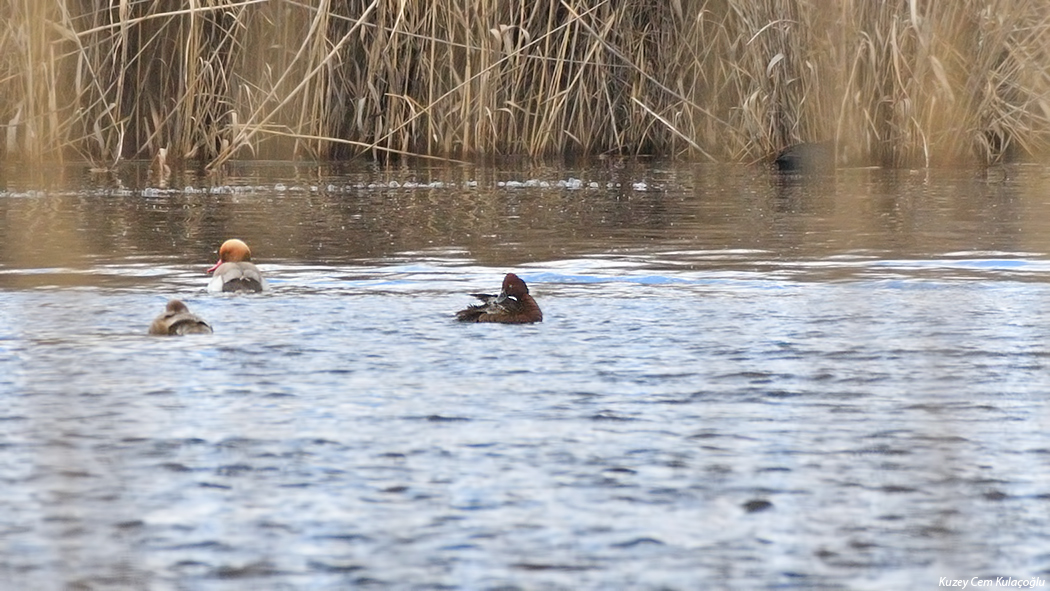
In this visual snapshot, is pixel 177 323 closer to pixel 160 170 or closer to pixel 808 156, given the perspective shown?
pixel 160 170

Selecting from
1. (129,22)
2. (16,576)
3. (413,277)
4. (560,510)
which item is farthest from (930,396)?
(129,22)

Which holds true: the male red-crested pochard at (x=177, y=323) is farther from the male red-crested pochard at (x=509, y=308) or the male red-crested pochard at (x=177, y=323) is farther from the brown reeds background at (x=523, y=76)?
the brown reeds background at (x=523, y=76)

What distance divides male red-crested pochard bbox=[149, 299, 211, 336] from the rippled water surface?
0.06 m

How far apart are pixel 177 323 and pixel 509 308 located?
4.78ft

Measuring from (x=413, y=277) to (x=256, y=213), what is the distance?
172 inches

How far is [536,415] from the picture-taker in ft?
19.1

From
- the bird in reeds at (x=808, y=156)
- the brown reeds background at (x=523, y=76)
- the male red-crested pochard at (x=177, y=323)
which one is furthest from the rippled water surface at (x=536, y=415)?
the bird in reeds at (x=808, y=156)

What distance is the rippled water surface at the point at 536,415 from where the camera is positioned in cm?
421

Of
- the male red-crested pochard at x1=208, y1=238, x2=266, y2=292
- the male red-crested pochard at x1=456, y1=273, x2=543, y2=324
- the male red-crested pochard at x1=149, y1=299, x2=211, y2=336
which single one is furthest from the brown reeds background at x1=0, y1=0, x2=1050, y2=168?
the male red-crested pochard at x1=149, y1=299, x2=211, y2=336

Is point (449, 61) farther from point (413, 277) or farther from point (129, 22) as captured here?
point (413, 277)

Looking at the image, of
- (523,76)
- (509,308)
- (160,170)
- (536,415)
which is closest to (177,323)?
(509,308)

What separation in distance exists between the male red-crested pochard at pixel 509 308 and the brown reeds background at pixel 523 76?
331 inches

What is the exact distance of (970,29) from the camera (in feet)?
53.2

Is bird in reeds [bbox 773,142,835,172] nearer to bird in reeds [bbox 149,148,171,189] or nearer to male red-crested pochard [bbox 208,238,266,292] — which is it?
bird in reeds [bbox 149,148,171,189]
